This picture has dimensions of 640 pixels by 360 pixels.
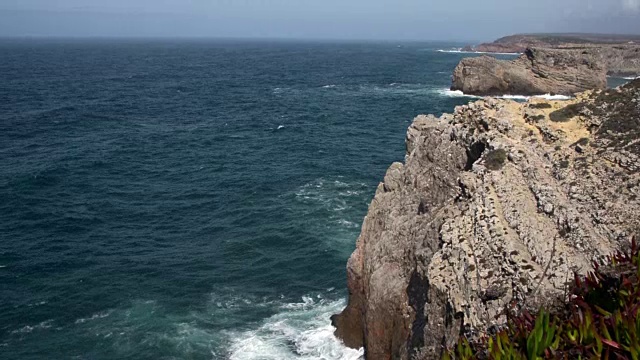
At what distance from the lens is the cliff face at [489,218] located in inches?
632

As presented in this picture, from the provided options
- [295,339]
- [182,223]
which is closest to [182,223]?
[182,223]

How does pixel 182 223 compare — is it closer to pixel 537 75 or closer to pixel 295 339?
pixel 295 339

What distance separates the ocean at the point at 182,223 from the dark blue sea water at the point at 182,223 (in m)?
0.13

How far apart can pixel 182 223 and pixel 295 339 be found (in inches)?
705

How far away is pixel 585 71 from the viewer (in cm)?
10200

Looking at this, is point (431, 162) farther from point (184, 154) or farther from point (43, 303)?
point (184, 154)

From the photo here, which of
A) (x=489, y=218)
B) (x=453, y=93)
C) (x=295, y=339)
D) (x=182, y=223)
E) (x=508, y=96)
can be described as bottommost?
(x=295, y=339)

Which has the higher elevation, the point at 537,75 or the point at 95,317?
the point at 537,75

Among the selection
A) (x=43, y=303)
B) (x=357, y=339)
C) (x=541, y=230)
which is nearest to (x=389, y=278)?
(x=357, y=339)

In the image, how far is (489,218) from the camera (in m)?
17.6

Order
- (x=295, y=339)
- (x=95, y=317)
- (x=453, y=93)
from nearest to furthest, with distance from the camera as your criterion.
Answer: (x=295, y=339)
(x=95, y=317)
(x=453, y=93)

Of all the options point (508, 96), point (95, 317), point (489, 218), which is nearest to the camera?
point (489, 218)

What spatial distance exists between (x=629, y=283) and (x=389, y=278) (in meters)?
13.5

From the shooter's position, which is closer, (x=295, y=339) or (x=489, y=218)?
(x=489, y=218)
